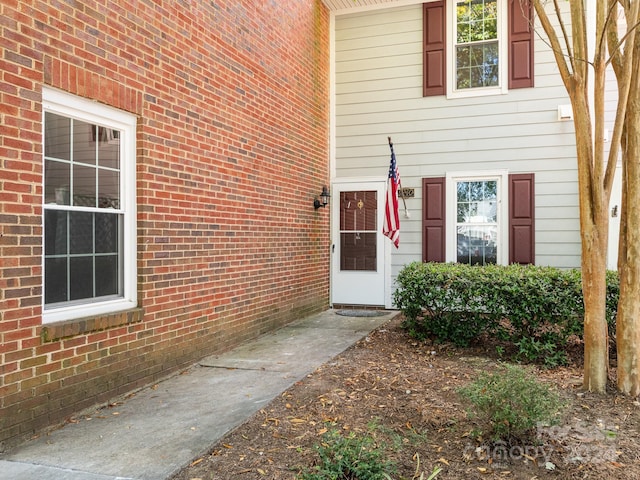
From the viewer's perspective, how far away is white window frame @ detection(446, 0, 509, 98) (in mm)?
7457

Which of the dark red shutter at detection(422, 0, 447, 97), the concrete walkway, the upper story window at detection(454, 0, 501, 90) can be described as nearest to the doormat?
the concrete walkway

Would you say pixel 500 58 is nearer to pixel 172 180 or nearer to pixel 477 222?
pixel 477 222

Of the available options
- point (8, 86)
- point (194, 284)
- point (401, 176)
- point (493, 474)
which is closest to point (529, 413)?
point (493, 474)

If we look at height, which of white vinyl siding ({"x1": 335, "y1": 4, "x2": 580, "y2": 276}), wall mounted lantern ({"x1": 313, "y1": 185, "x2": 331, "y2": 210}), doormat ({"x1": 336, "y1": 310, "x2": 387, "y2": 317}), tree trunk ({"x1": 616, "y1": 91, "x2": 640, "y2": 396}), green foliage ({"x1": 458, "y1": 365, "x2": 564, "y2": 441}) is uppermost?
white vinyl siding ({"x1": 335, "y1": 4, "x2": 580, "y2": 276})

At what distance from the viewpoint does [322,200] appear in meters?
8.12

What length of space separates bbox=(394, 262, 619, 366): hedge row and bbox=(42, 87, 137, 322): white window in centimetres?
316

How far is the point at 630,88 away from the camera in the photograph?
391 centimetres

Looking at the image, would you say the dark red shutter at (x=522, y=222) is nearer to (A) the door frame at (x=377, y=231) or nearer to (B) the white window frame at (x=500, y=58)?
(B) the white window frame at (x=500, y=58)

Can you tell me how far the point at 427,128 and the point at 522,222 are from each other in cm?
209

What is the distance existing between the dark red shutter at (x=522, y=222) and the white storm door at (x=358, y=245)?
201 cm

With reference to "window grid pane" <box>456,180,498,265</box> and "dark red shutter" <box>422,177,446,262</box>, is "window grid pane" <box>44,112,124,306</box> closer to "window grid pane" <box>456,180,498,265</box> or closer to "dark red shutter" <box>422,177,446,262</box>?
"dark red shutter" <box>422,177,446,262</box>

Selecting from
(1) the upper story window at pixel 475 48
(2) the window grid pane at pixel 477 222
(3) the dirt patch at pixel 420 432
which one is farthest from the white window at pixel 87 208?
(1) the upper story window at pixel 475 48

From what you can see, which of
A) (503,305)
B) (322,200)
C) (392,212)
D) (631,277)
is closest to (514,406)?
(631,277)

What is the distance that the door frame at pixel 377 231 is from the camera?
809cm
